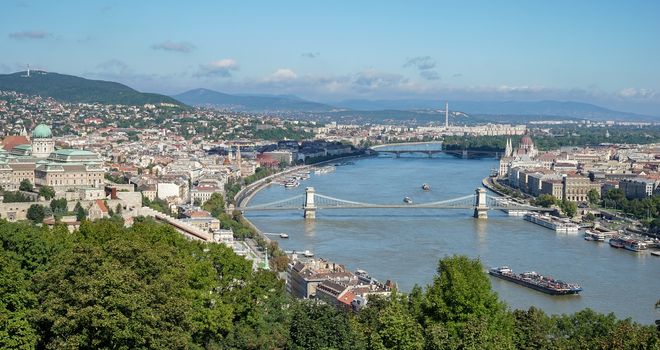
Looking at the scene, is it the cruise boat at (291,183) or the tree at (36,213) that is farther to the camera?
the cruise boat at (291,183)

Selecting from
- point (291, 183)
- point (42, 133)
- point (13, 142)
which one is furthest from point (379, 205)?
point (291, 183)

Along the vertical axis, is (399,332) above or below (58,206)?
above

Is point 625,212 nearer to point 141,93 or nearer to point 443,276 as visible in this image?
point 443,276

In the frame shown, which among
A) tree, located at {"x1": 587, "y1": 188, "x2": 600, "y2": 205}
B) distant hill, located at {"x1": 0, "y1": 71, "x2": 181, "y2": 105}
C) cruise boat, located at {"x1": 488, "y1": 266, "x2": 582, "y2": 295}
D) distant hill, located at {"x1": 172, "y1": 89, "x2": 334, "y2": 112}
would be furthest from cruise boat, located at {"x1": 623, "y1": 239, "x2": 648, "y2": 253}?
distant hill, located at {"x1": 172, "y1": 89, "x2": 334, "y2": 112}

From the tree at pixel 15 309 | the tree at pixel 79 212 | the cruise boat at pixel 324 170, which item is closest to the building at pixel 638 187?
the cruise boat at pixel 324 170

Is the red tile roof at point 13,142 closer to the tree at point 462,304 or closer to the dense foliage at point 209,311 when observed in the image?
the dense foliage at point 209,311

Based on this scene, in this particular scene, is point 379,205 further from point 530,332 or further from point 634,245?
point 530,332
